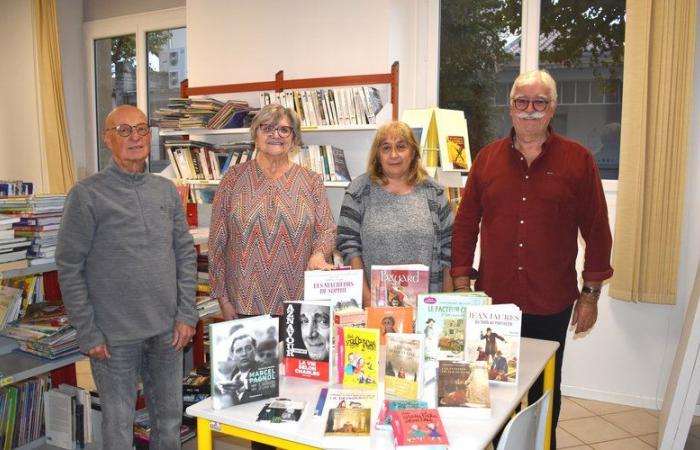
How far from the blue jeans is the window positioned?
8.28ft

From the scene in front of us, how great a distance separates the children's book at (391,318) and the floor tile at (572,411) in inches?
76.1

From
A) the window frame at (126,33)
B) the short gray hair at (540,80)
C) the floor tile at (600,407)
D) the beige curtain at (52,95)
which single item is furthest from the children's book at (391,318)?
the beige curtain at (52,95)

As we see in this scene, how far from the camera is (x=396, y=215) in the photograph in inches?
90.8

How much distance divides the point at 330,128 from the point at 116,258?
1835mm

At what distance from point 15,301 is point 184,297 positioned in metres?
1.02

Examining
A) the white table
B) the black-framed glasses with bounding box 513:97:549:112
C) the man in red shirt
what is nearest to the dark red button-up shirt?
the man in red shirt

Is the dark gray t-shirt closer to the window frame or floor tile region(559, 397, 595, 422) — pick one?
floor tile region(559, 397, 595, 422)

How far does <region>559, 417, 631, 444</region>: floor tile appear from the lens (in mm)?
3010

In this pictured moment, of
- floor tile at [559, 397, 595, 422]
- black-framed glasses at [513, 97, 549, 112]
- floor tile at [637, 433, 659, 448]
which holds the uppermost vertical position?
black-framed glasses at [513, 97, 549, 112]

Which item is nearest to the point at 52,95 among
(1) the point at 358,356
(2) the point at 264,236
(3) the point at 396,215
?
(2) the point at 264,236

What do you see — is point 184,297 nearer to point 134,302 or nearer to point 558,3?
point 134,302

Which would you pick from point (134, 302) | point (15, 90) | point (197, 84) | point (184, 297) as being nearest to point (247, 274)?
point (184, 297)

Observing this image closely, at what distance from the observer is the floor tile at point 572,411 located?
3.27 m

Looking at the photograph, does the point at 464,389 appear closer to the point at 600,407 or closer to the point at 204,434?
the point at 204,434
